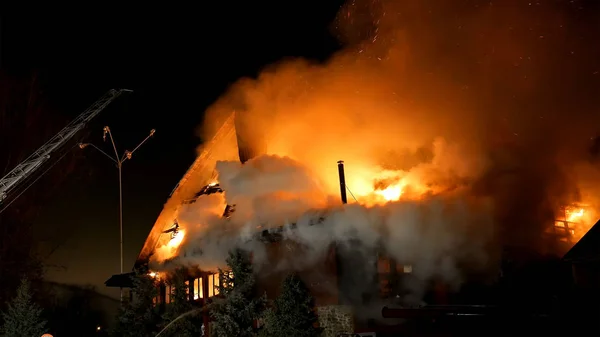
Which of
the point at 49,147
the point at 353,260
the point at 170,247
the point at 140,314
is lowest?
the point at 140,314

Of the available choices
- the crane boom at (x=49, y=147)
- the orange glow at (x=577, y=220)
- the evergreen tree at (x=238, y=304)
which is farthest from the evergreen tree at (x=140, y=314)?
the orange glow at (x=577, y=220)

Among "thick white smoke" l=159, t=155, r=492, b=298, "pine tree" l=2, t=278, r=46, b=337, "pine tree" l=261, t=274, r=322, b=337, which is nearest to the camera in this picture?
"pine tree" l=261, t=274, r=322, b=337

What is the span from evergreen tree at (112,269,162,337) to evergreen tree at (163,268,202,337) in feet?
3.82

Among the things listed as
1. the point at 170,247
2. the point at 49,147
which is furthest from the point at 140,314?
the point at 49,147

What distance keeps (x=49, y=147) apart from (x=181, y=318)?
15.5 meters

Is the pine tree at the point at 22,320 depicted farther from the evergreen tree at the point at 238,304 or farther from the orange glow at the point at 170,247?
the evergreen tree at the point at 238,304

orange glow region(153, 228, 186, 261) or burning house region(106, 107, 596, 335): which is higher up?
orange glow region(153, 228, 186, 261)

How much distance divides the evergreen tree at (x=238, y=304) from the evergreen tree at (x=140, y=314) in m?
5.04

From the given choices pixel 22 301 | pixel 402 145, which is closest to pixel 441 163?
pixel 402 145

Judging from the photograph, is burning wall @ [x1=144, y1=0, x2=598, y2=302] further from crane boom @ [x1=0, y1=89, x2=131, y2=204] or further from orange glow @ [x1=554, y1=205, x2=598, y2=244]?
crane boom @ [x1=0, y1=89, x2=131, y2=204]

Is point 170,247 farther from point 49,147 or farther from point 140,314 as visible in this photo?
point 49,147

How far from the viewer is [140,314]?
2462 centimetres

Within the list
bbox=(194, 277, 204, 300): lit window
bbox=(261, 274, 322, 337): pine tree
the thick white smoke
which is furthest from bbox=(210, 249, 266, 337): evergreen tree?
bbox=(194, 277, 204, 300): lit window

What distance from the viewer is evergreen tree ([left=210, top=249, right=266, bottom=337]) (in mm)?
19391
